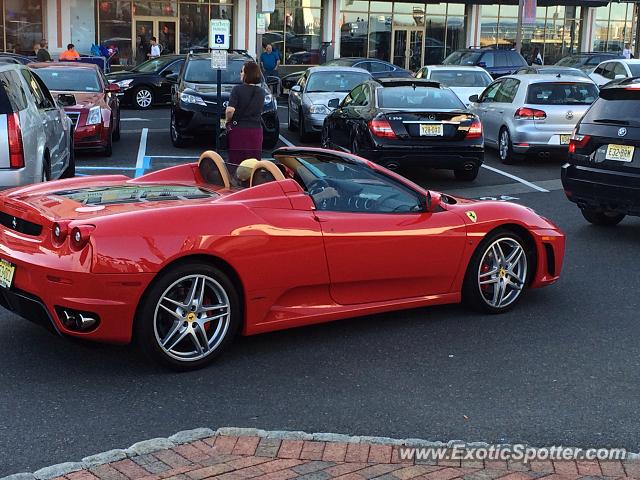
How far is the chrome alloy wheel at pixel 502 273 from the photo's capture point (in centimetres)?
636

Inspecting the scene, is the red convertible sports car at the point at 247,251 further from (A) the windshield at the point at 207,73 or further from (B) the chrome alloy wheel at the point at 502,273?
(A) the windshield at the point at 207,73

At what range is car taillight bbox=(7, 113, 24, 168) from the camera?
8.02m

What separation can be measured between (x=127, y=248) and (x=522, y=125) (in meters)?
10.9

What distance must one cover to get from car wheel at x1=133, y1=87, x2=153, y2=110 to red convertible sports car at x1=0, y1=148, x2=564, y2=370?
17.6m

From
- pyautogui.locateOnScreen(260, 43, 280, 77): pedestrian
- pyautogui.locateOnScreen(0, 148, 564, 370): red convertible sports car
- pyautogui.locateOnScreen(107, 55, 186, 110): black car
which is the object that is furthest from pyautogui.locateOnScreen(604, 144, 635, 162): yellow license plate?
pyautogui.locateOnScreen(260, 43, 280, 77): pedestrian

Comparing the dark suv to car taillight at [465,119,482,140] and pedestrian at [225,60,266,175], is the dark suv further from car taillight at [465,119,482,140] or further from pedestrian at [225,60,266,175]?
pedestrian at [225,60,266,175]

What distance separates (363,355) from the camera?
548cm

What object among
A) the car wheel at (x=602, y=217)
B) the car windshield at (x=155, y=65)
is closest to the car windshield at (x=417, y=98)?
the car wheel at (x=602, y=217)

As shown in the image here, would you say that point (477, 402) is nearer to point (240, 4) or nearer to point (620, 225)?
point (620, 225)

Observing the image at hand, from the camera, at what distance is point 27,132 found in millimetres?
8391

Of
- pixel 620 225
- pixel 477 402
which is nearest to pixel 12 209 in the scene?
pixel 477 402

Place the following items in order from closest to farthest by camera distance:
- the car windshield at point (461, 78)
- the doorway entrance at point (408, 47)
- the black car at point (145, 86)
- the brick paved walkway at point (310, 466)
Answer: the brick paved walkway at point (310, 466) < the car windshield at point (461, 78) < the black car at point (145, 86) < the doorway entrance at point (408, 47)

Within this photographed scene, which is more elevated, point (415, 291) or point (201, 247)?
point (201, 247)

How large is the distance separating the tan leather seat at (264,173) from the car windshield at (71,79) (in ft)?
34.6
